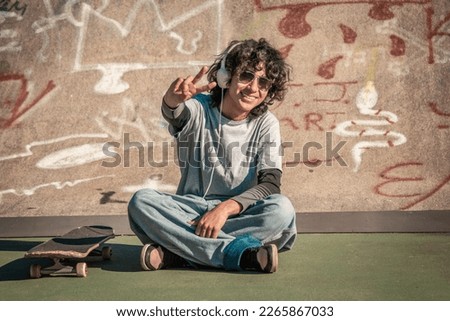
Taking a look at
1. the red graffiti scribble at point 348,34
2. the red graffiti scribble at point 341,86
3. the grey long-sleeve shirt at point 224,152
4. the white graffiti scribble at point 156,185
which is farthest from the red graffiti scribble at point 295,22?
the grey long-sleeve shirt at point 224,152

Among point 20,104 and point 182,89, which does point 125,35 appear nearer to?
point 20,104

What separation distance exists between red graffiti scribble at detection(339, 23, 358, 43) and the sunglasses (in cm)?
280

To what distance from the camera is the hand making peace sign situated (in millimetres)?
4488

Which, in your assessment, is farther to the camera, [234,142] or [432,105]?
[432,105]

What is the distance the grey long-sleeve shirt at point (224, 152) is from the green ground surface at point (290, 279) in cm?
57

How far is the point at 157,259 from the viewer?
4578 mm

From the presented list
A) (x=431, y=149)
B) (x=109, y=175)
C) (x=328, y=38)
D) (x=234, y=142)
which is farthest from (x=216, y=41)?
(x=234, y=142)

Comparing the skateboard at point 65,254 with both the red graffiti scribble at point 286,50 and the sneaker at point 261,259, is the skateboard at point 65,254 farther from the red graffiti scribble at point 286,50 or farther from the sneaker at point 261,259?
the red graffiti scribble at point 286,50

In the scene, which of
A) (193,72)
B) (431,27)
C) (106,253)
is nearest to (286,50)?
(193,72)

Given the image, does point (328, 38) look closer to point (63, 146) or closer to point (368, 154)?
point (368, 154)

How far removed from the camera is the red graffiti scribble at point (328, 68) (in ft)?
24.3

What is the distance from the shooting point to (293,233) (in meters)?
4.88

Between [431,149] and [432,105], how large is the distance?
1.45 feet

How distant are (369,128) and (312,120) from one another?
0.53 meters
